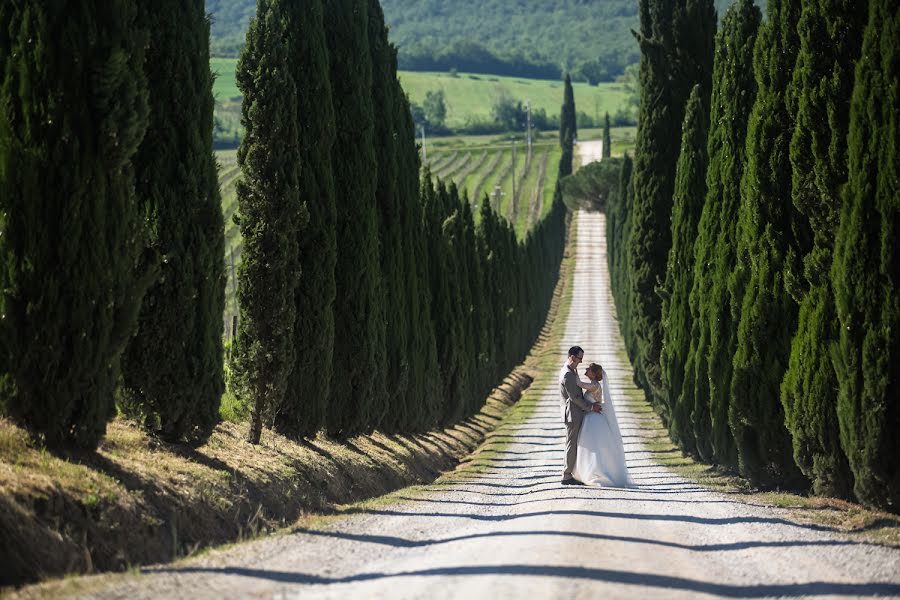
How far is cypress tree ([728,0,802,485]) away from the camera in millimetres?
14000

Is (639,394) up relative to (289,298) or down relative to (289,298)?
down

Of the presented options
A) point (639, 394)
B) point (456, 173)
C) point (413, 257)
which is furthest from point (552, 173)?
point (413, 257)

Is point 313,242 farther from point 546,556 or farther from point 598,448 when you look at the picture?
point 546,556

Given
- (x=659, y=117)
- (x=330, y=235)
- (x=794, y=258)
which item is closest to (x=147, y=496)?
(x=330, y=235)

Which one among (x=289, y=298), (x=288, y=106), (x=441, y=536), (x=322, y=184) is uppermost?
(x=288, y=106)

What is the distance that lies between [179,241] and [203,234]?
13.4 inches

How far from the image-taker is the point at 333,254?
16359 millimetres

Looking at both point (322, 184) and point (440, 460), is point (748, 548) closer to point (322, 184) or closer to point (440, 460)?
point (322, 184)

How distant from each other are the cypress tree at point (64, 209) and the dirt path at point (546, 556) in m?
1.93

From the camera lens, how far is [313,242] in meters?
16.1

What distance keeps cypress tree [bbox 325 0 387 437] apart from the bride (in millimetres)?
3682

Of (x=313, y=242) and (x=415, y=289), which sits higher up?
(x=313, y=242)

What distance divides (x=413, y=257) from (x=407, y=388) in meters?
2.60

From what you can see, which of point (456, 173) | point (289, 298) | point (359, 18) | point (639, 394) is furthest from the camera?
point (456, 173)
